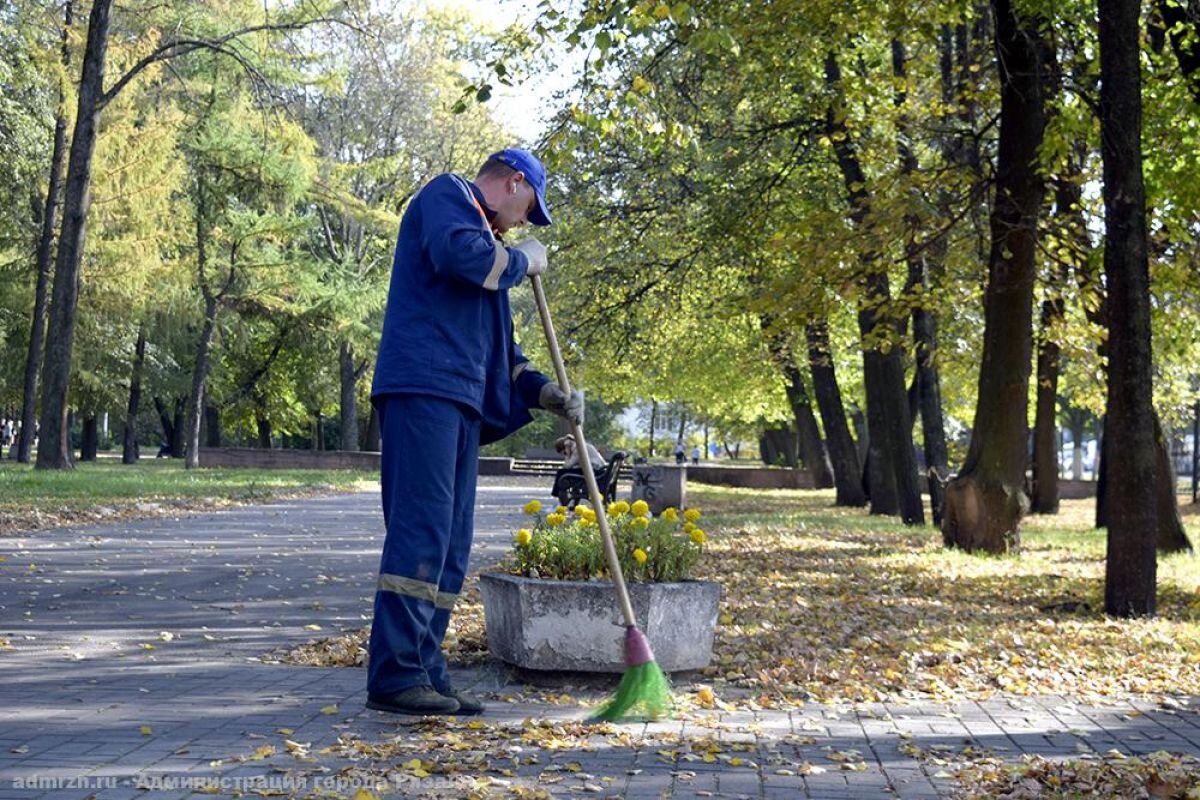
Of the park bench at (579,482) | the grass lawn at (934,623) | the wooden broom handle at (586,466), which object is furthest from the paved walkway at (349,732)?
the park bench at (579,482)

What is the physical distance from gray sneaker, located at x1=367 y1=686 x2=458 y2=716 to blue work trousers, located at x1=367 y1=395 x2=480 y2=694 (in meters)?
0.03

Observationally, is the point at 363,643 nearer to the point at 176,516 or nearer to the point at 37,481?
the point at 176,516

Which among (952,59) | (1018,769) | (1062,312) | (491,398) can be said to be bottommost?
(1018,769)

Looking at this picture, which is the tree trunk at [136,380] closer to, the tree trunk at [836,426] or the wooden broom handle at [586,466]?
the tree trunk at [836,426]

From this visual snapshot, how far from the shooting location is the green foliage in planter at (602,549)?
7.29 m

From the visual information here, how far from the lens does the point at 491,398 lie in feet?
21.2

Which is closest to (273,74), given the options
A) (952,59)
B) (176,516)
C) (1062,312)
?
(176,516)

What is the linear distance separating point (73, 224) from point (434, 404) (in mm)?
21792

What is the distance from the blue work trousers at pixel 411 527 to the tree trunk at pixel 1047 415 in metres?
14.3

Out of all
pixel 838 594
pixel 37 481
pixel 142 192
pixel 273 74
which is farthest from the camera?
pixel 142 192

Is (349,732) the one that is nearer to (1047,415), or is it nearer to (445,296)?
(445,296)

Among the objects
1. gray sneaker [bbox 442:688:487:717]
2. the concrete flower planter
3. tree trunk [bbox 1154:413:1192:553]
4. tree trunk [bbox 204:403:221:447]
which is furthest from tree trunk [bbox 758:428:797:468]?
gray sneaker [bbox 442:688:487:717]

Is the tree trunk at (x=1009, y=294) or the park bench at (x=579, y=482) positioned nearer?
the tree trunk at (x=1009, y=294)

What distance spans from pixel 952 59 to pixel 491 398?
15627 mm
